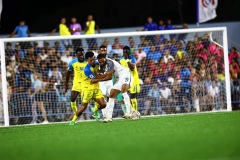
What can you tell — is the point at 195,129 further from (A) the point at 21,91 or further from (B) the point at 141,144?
(A) the point at 21,91

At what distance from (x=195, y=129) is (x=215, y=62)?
945cm

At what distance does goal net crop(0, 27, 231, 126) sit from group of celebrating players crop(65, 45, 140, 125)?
80.6 inches

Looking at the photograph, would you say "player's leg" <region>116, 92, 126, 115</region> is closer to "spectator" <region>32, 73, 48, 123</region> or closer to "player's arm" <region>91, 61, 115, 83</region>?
"spectator" <region>32, 73, 48, 123</region>

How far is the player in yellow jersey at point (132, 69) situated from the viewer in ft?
65.1

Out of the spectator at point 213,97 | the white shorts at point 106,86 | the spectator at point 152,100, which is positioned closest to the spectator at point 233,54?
the spectator at point 213,97

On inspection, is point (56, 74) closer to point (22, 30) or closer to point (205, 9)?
point (22, 30)

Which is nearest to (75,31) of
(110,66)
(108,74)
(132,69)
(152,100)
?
(152,100)

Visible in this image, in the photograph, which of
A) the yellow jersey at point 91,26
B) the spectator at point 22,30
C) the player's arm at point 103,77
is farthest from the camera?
the yellow jersey at point 91,26

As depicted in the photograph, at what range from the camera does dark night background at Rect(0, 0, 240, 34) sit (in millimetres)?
24844

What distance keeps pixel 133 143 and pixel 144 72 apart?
11.3 metres

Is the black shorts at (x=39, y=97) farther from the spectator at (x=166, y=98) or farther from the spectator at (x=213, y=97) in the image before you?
the spectator at (x=213, y=97)

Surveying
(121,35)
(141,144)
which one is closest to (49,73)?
(121,35)

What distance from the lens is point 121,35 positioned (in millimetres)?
21656

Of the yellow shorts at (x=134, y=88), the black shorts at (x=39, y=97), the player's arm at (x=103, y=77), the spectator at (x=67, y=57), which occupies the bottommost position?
the black shorts at (x=39, y=97)
